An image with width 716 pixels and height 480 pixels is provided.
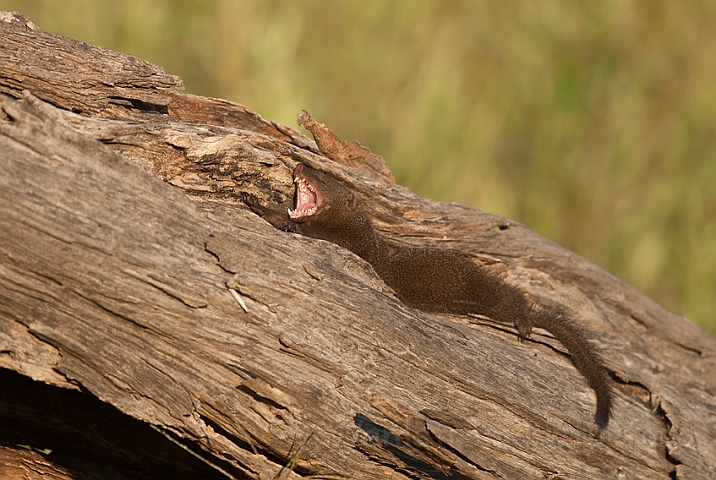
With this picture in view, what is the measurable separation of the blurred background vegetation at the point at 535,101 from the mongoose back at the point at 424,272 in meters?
2.23

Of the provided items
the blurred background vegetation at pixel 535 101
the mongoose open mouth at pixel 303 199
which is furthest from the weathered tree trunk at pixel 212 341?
the blurred background vegetation at pixel 535 101

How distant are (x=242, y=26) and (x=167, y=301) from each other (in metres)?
4.52

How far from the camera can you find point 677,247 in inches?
280

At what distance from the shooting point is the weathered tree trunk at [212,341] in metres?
2.89

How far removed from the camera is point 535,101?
25.6 feet

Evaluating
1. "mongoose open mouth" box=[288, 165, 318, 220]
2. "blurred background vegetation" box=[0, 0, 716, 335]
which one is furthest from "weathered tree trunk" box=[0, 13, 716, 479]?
"blurred background vegetation" box=[0, 0, 716, 335]

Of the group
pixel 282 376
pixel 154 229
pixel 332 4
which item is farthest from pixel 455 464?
pixel 332 4

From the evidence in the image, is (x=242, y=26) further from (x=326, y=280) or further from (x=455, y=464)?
(x=455, y=464)

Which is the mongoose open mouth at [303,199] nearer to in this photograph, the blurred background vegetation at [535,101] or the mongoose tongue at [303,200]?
the mongoose tongue at [303,200]

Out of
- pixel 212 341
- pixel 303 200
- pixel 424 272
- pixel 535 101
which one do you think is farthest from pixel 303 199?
pixel 535 101

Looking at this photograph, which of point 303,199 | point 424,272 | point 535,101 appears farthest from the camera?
point 535,101

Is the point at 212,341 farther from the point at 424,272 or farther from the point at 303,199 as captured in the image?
the point at 424,272

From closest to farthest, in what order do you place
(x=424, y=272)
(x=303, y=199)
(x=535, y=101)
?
(x=303, y=199) < (x=424, y=272) < (x=535, y=101)

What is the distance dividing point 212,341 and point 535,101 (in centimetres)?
575
